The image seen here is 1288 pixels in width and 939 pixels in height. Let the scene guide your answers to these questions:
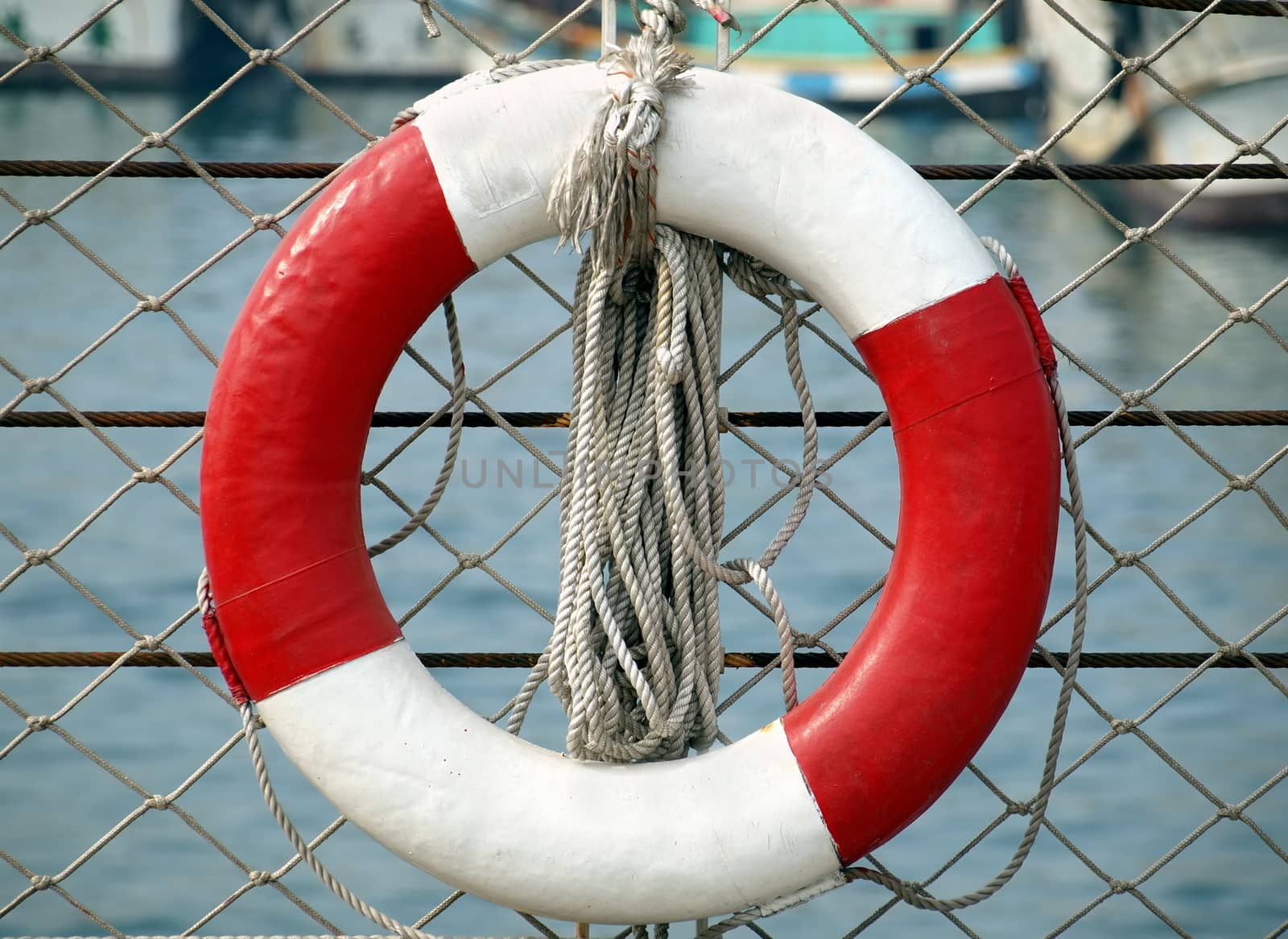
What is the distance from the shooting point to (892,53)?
9406 millimetres

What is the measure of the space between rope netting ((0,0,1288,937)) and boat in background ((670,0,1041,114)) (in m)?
2.15

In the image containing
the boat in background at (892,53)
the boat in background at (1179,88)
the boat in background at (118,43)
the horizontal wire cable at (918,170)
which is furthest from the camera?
the boat in background at (118,43)

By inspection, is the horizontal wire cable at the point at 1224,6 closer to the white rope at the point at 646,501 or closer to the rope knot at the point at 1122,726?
the white rope at the point at 646,501

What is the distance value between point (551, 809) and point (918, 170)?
66 cm

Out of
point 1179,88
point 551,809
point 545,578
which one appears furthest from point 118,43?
point 551,809

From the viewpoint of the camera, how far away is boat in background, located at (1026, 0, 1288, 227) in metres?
7.45

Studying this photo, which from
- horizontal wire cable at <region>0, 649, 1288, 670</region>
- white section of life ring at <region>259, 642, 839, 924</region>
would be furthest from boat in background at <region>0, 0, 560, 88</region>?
white section of life ring at <region>259, 642, 839, 924</region>

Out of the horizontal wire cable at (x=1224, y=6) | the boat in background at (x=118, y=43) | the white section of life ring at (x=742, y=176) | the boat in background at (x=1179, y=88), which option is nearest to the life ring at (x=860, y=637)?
the white section of life ring at (x=742, y=176)

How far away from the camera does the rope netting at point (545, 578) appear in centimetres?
134

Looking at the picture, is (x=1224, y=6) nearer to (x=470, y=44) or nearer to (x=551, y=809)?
(x=551, y=809)

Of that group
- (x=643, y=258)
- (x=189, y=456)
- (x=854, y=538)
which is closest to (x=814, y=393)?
(x=854, y=538)

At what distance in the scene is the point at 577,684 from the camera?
1107 mm

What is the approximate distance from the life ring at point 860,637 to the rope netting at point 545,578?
2.7 inches

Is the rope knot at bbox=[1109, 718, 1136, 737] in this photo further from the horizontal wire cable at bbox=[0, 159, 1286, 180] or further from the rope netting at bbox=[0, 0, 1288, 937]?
the horizontal wire cable at bbox=[0, 159, 1286, 180]
